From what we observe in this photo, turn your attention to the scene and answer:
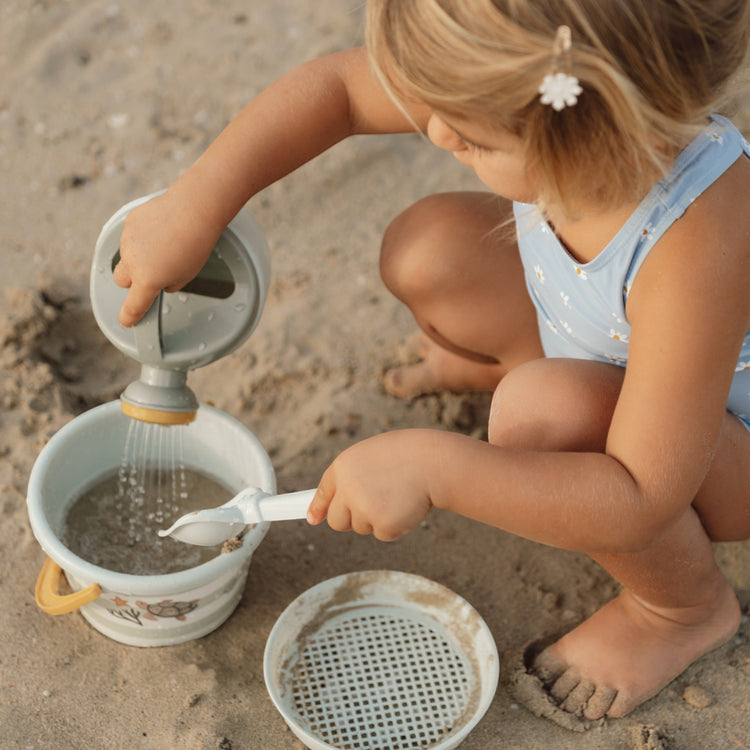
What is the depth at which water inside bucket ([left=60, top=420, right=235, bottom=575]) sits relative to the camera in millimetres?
1400

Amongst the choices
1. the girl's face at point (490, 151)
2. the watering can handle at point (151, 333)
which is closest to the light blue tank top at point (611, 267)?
the girl's face at point (490, 151)

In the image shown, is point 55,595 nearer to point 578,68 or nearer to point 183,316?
point 183,316

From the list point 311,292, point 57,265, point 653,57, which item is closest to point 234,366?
point 311,292

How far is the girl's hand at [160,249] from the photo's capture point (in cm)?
119

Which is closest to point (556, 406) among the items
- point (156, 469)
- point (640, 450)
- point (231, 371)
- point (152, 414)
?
point (640, 450)

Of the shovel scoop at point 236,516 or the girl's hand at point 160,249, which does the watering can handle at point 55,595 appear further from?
the girl's hand at point 160,249

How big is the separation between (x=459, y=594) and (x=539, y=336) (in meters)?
0.41

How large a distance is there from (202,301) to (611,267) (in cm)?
53

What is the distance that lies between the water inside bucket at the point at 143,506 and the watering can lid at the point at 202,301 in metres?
0.21

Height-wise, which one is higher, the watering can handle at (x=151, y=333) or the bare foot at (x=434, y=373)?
the watering can handle at (x=151, y=333)

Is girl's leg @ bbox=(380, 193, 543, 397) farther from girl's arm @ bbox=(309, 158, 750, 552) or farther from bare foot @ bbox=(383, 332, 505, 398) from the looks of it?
girl's arm @ bbox=(309, 158, 750, 552)

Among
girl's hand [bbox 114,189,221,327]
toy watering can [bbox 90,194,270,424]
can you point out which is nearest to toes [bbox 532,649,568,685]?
toy watering can [bbox 90,194,270,424]

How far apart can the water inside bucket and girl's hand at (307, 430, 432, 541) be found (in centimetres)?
41

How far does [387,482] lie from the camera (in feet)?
3.41
